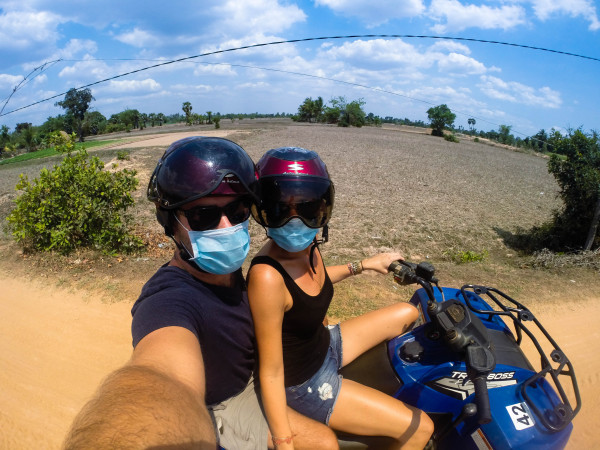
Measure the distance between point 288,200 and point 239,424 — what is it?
104cm

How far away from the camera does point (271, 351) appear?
1590 mm

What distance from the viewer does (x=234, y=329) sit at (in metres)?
1.58

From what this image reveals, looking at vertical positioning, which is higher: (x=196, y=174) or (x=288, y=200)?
(x=196, y=174)

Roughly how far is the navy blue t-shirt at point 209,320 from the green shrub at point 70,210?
15.9 feet

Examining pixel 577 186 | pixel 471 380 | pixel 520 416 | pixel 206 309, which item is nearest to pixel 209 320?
pixel 206 309

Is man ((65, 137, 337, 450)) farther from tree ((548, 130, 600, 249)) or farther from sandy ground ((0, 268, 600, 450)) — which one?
tree ((548, 130, 600, 249))

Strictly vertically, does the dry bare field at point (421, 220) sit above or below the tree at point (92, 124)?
below

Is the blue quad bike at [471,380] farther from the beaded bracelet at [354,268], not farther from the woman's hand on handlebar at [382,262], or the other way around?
the beaded bracelet at [354,268]

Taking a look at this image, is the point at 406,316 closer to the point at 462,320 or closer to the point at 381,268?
the point at 381,268

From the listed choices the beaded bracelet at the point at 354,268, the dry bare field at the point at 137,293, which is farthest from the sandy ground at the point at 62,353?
the beaded bracelet at the point at 354,268

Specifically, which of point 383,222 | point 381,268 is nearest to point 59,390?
point 381,268

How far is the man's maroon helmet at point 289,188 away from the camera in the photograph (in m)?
1.76

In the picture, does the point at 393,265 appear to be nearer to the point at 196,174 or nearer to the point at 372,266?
the point at 372,266

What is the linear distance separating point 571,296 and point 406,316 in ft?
12.6
